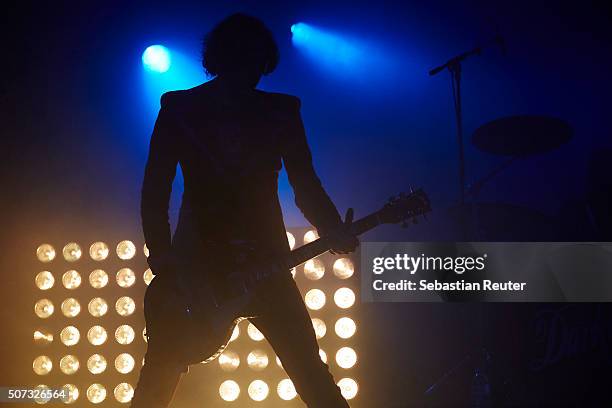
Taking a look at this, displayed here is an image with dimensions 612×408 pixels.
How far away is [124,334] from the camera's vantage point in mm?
2842

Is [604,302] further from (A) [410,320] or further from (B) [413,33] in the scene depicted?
(B) [413,33]

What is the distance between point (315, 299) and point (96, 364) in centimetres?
134

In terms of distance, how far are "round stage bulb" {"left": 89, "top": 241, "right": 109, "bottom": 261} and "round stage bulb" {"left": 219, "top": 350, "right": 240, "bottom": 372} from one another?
941 millimetres

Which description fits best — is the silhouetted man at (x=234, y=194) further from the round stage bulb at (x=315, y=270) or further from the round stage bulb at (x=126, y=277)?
the round stage bulb at (x=126, y=277)

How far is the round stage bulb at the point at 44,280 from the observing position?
299cm

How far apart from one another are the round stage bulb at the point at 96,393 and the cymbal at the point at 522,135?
2.77 m

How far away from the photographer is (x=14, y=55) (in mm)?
4078

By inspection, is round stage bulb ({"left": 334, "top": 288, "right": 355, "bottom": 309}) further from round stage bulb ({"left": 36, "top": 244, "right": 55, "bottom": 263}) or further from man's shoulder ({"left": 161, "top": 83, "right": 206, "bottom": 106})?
round stage bulb ({"left": 36, "top": 244, "right": 55, "bottom": 263})

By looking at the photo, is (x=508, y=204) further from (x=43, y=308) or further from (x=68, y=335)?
(x=43, y=308)

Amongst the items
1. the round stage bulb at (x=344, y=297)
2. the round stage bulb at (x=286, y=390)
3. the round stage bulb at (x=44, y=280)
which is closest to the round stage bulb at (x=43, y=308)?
the round stage bulb at (x=44, y=280)

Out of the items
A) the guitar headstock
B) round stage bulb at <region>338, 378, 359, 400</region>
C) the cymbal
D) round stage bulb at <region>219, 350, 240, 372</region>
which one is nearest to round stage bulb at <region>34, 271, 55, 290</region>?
round stage bulb at <region>219, 350, 240, 372</region>

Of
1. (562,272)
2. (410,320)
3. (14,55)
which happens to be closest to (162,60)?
(14,55)

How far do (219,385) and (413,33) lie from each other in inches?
115

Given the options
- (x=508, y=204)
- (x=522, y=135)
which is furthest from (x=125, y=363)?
(x=522, y=135)
